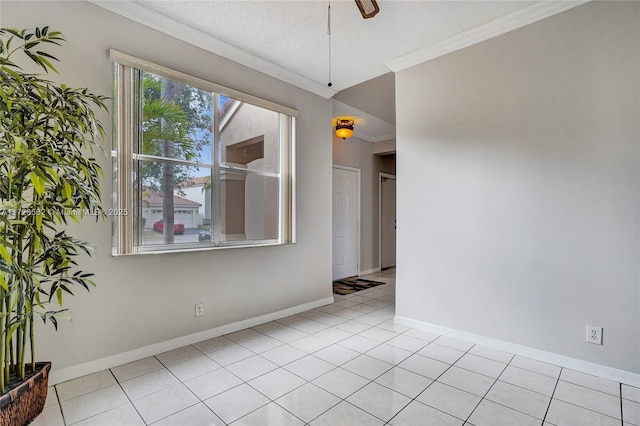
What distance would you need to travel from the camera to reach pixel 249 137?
131 inches

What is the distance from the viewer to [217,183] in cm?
303

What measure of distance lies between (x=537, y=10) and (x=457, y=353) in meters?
2.80

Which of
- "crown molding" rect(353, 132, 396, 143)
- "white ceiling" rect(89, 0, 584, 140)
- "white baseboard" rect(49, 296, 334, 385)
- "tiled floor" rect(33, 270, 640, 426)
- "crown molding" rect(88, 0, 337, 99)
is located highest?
"white ceiling" rect(89, 0, 584, 140)

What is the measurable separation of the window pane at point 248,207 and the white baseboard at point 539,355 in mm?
1833

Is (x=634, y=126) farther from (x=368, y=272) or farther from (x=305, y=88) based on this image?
(x=368, y=272)

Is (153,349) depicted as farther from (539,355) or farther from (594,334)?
(594,334)

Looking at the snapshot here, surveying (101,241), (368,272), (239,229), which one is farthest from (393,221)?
(101,241)

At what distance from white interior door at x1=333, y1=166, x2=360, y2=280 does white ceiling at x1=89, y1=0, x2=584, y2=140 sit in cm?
251

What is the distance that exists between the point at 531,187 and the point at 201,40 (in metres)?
3.08

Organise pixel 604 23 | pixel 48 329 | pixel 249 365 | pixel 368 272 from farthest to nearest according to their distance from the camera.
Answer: pixel 368 272 < pixel 249 365 < pixel 604 23 < pixel 48 329

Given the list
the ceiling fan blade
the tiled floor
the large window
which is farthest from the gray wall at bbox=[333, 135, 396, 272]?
the ceiling fan blade

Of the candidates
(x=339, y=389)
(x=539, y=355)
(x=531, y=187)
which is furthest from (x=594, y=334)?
(x=339, y=389)

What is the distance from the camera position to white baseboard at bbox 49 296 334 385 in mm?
2154

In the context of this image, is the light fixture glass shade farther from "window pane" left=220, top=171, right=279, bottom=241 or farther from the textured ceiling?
"window pane" left=220, top=171, right=279, bottom=241
